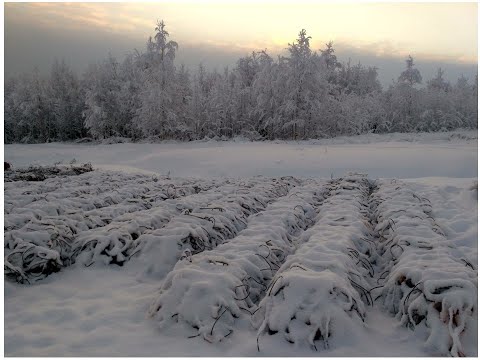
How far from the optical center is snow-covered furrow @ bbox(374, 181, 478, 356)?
3383mm

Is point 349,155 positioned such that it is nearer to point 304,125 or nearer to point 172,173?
point 172,173

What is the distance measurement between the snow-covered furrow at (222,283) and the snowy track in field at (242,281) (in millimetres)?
14

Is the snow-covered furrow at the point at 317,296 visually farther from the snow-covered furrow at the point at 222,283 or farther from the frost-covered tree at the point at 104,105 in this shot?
the frost-covered tree at the point at 104,105

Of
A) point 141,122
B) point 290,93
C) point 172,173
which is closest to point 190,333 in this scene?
point 172,173

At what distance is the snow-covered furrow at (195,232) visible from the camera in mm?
5316

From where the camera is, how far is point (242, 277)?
429cm

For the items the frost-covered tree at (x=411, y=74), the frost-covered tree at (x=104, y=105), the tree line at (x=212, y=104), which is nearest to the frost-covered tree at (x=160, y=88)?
the tree line at (x=212, y=104)

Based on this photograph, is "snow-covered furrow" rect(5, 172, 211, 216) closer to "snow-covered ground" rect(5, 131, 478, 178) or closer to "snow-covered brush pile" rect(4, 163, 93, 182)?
"snow-covered brush pile" rect(4, 163, 93, 182)

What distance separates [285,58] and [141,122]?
1473 centimetres

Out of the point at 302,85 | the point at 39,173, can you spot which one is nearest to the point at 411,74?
the point at 302,85

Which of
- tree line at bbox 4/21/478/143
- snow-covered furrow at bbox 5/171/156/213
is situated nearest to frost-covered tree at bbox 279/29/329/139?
tree line at bbox 4/21/478/143

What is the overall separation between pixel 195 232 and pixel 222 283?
1.88 m

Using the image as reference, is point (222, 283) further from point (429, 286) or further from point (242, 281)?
point (429, 286)

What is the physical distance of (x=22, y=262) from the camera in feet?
16.2
